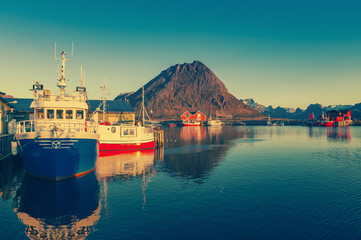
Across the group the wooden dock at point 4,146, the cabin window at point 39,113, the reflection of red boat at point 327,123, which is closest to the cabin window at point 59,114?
the cabin window at point 39,113

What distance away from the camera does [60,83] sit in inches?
1180

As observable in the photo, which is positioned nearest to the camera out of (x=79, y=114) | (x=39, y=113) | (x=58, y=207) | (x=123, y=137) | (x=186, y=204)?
(x=58, y=207)

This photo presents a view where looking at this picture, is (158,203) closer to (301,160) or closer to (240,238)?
(240,238)

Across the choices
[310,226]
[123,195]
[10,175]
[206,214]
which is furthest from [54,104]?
[310,226]

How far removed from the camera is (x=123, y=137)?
47344 mm

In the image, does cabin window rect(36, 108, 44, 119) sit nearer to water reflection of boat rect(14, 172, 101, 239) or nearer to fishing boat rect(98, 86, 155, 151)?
water reflection of boat rect(14, 172, 101, 239)

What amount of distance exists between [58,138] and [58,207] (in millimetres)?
7316

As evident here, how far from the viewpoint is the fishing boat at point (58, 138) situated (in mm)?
23000

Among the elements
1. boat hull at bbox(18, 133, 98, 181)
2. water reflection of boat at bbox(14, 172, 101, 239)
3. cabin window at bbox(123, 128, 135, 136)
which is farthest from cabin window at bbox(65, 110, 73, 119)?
cabin window at bbox(123, 128, 135, 136)

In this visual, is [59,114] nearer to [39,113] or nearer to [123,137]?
[39,113]

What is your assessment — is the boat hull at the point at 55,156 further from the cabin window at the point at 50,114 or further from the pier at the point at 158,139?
the pier at the point at 158,139

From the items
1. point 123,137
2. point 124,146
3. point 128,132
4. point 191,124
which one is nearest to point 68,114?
point 123,137

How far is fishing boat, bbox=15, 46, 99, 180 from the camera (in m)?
23.0

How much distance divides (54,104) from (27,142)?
241 inches
